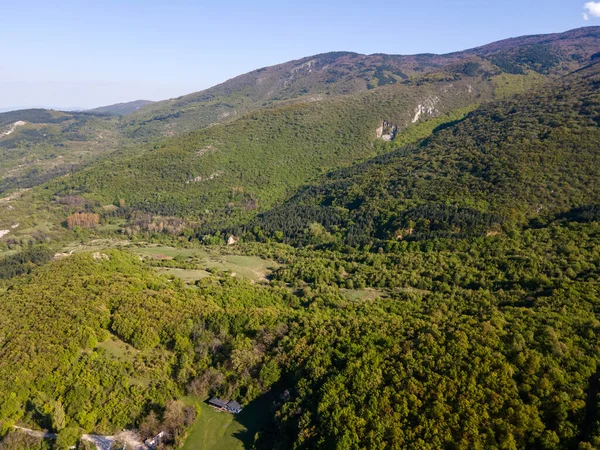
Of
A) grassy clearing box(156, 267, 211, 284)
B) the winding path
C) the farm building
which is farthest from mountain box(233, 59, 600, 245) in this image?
the winding path

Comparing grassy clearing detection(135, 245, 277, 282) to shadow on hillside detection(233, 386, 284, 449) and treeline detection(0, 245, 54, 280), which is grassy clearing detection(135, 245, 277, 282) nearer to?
treeline detection(0, 245, 54, 280)

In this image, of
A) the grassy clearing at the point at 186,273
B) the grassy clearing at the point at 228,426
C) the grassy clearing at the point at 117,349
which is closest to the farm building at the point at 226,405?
the grassy clearing at the point at 228,426

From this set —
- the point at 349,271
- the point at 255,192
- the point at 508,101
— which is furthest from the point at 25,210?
the point at 508,101

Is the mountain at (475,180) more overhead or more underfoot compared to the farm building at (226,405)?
more overhead

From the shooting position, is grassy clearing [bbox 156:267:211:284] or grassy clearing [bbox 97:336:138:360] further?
grassy clearing [bbox 156:267:211:284]

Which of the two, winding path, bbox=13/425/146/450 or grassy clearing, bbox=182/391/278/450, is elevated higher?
winding path, bbox=13/425/146/450

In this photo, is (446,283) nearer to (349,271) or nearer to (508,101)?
(349,271)

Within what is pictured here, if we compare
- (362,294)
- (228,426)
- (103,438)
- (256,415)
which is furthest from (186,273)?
(256,415)

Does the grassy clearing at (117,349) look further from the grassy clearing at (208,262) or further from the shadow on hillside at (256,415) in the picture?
the grassy clearing at (208,262)
